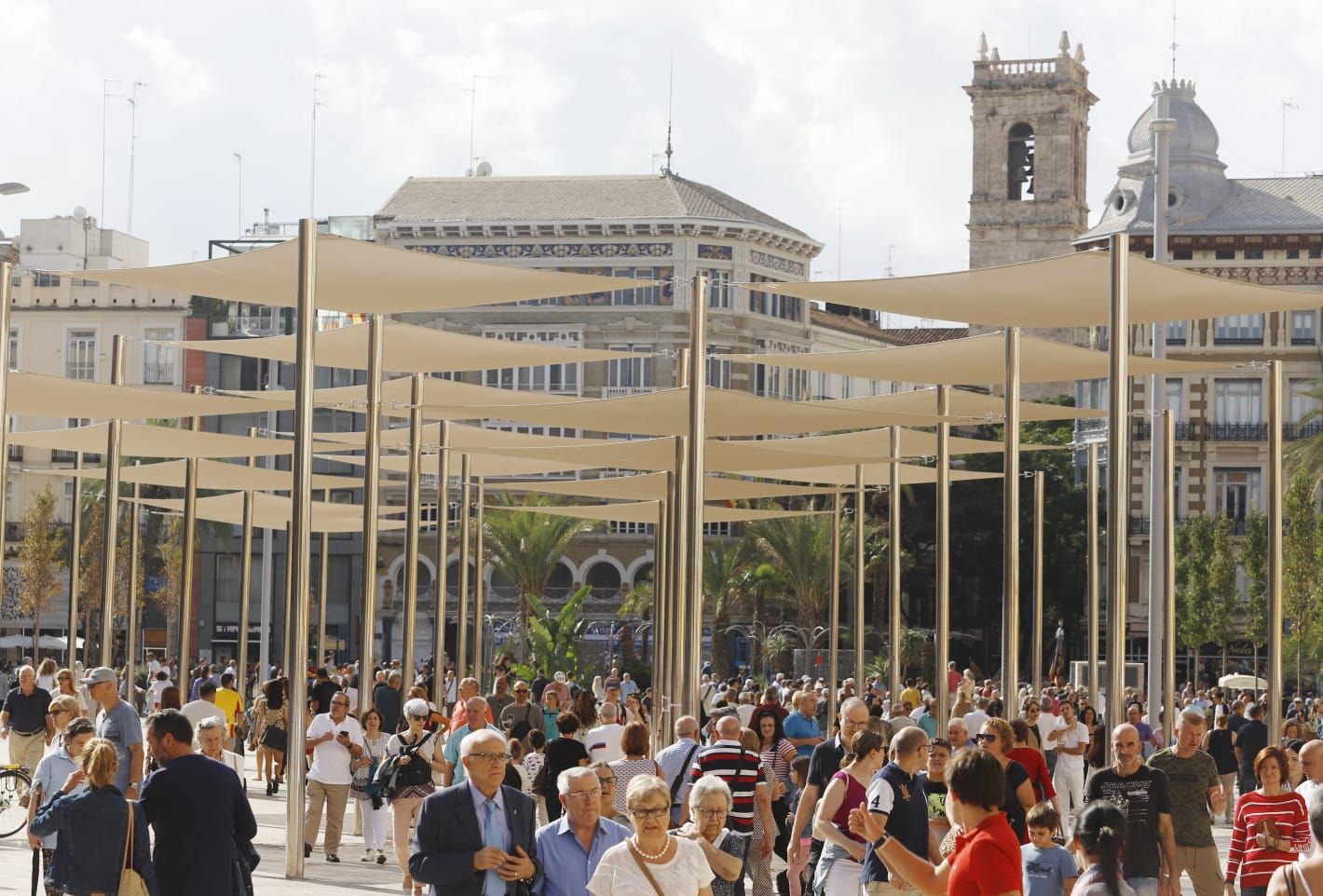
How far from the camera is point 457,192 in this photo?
273ft

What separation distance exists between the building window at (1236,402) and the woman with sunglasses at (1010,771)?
5763 centimetres

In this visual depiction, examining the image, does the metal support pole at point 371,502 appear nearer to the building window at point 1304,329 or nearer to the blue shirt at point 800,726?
the blue shirt at point 800,726

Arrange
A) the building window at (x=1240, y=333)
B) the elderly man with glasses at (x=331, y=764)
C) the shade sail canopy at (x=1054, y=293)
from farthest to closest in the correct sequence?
the building window at (x=1240, y=333) < the elderly man with glasses at (x=331, y=764) < the shade sail canopy at (x=1054, y=293)

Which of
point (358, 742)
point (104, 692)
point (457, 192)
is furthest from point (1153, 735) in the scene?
point (457, 192)

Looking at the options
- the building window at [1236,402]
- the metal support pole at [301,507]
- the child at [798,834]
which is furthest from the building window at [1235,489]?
the metal support pole at [301,507]

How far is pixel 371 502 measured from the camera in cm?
1803

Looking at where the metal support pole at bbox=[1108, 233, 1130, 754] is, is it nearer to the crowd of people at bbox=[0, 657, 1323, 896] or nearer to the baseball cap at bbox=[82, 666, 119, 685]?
the crowd of people at bbox=[0, 657, 1323, 896]

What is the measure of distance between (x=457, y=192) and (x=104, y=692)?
236ft

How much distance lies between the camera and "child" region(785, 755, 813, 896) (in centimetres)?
1185

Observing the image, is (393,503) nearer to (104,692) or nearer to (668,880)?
(104,692)

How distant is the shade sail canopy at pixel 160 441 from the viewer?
78.0ft

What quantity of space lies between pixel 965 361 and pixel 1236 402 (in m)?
49.6

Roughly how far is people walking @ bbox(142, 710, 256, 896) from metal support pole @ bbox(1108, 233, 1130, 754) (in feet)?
22.6

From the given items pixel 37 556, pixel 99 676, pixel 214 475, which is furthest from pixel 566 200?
pixel 99 676
